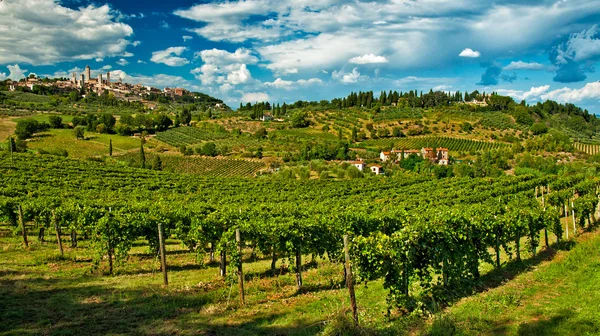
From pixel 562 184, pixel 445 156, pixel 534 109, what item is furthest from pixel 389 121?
pixel 562 184

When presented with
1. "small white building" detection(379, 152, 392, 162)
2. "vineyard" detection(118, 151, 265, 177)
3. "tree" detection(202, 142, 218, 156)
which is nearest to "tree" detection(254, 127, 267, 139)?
"tree" detection(202, 142, 218, 156)

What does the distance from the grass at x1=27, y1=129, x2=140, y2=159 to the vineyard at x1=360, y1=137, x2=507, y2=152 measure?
66.4m

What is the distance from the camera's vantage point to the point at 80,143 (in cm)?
8825

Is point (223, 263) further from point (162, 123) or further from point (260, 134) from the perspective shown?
point (162, 123)

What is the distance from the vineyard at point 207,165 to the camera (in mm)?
76938

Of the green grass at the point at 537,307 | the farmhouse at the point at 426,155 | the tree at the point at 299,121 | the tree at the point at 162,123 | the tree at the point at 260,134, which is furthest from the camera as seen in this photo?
the tree at the point at 299,121

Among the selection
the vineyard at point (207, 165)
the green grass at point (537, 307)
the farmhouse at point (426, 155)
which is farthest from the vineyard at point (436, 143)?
the green grass at point (537, 307)

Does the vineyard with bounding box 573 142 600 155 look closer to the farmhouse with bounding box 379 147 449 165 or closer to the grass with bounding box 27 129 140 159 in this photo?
the farmhouse with bounding box 379 147 449 165

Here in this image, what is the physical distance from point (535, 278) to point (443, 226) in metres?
3.32

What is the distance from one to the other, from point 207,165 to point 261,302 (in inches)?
2938

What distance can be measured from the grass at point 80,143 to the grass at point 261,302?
76536 millimetres

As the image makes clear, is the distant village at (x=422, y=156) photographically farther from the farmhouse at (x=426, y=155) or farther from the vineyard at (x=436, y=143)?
the vineyard at (x=436, y=143)

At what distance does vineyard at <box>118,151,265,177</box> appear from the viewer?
7694cm

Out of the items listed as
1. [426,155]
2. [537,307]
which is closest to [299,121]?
[426,155]
